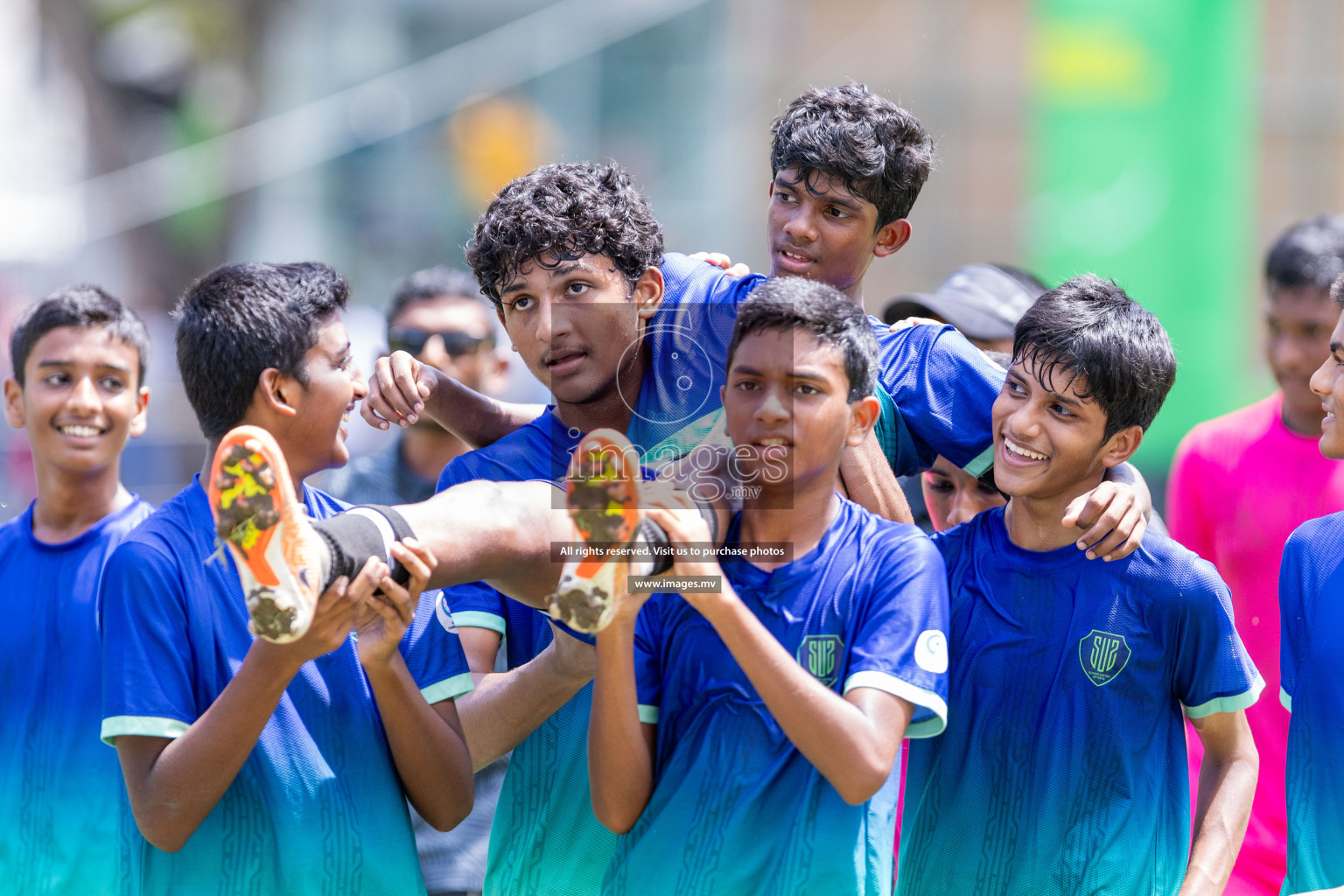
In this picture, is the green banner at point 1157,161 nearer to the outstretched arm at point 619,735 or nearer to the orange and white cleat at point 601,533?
the outstretched arm at point 619,735

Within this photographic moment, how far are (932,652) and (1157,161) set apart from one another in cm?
639

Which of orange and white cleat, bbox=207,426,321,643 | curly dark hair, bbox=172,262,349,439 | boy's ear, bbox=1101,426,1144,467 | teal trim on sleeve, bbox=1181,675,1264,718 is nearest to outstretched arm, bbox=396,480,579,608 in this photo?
orange and white cleat, bbox=207,426,321,643

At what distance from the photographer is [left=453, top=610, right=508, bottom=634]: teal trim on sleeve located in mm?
2576

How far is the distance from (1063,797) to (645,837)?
0.77 meters

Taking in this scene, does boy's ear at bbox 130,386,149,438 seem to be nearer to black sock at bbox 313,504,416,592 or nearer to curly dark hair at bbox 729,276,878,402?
black sock at bbox 313,504,416,592

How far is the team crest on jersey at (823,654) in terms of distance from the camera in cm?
212

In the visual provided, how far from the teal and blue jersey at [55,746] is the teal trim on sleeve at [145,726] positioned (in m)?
0.92

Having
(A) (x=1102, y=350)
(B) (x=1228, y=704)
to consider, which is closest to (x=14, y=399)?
(A) (x=1102, y=350)

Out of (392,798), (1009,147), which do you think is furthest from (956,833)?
(1009,147)

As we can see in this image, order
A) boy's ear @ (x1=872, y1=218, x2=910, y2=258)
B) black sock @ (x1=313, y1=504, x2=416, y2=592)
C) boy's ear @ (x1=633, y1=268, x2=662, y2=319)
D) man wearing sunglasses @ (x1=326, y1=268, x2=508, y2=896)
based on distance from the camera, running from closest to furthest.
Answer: black sock @ (x1=313, y1=504, x2=416, y2=592) → boy's ear @ (x1=633, y1=268, x2=662, y2=319) → boy's ear @ (x1=872, y1=218, x2=910, y2=258) → man wearing sunglasses @ (x1=326, y1=268, x2=508, y2=896)

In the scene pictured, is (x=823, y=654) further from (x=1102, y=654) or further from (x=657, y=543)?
(x=1102, y=654)

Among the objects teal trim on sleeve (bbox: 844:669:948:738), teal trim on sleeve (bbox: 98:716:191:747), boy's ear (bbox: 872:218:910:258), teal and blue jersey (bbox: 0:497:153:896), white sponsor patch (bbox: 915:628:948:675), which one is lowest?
teal and blue jersey (bbox: 0:497:153:896)

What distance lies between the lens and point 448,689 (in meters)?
2.32

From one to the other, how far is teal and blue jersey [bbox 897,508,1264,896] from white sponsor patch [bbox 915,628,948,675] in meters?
0.30
